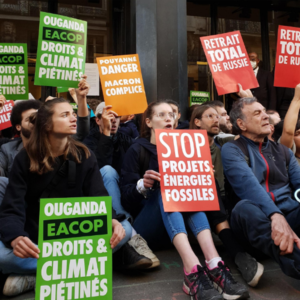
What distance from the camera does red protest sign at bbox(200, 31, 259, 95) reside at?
14.6 ft

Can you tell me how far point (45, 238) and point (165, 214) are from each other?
94 cm

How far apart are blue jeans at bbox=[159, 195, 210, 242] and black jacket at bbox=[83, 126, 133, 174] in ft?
3.16

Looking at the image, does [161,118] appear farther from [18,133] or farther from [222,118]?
[18,133]

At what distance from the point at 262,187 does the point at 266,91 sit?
3.88m

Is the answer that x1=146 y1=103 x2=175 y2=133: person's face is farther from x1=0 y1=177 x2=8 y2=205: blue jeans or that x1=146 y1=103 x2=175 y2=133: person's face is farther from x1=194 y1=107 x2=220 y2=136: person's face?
x1=0 y1=177 x2=8 y2=205: blue jeans

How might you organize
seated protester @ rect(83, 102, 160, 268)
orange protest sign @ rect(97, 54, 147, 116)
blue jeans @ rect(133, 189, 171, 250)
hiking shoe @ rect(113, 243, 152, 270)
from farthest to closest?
1. orange protest sign @ rect(97, 54, 147, 116)
2. blue jeans @ rect(133, 189, 171, 250)
3. seated protester @ rect(83, 102, 160, 268)
4. hiking shoe @ rect(113, 243, 152, 270)

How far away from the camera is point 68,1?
6.98 m

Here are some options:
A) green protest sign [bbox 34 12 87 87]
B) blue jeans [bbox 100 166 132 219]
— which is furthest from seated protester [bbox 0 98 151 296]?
green protest sign [bbox 34 12 87 87]

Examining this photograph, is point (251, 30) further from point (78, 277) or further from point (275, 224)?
point (78, 277)

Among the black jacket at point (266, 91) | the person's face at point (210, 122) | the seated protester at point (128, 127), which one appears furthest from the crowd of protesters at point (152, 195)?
the black jacket at point (266, 91)

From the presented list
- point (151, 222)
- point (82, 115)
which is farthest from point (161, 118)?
point (151, 222)

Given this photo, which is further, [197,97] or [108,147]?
[197,97]

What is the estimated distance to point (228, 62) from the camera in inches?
178

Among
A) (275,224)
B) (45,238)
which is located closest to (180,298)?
(275,224)
